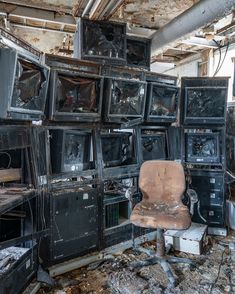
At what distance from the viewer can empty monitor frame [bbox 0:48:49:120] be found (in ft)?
6.79

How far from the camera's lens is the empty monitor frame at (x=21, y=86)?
6.79 ft

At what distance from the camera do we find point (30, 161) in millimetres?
2557

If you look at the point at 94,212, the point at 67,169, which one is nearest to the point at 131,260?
the point at 94,212

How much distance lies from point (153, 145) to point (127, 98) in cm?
80

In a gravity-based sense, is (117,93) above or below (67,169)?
above

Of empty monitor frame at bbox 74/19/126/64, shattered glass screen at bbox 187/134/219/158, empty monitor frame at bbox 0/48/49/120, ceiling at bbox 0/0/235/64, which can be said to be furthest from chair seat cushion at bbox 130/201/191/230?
ceiling at bbox 0/0/235/64

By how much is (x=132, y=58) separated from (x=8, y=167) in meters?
2.13

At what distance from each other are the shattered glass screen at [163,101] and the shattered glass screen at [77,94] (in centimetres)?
83

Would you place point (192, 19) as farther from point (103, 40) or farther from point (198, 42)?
point (198, 42)

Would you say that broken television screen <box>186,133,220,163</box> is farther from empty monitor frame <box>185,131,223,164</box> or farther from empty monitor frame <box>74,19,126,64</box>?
empty monitor frame <box>74,19,126,64</box>

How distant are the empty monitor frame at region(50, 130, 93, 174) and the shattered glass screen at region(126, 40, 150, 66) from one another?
1336 millimetres

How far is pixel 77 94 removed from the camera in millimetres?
2871

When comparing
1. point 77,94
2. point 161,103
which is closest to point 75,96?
point 77,94

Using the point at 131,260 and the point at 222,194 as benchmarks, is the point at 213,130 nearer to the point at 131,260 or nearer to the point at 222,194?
the point at 222,194
